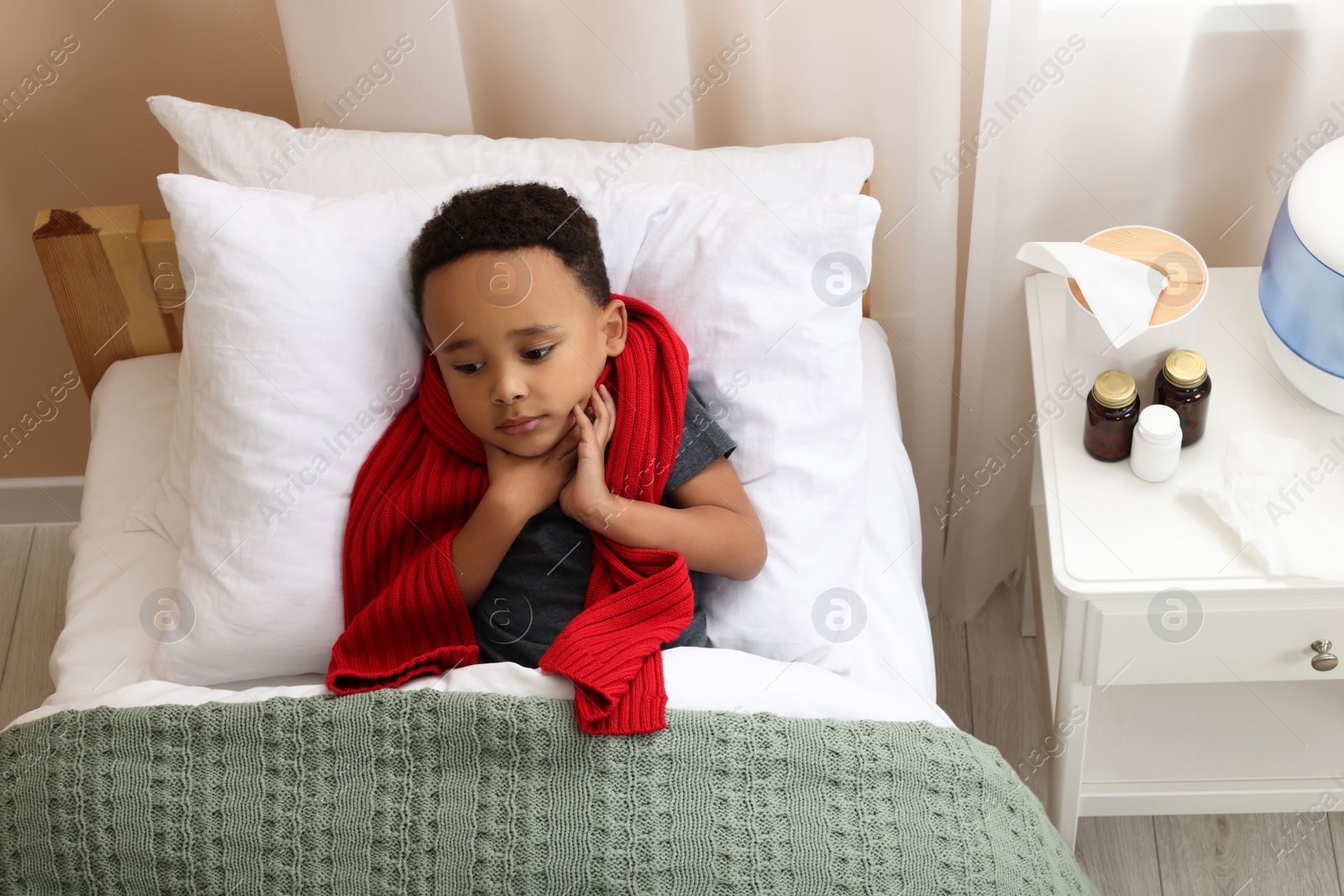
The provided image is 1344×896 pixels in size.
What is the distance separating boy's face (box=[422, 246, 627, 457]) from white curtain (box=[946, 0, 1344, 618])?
0.50 m

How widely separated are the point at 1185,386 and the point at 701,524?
1.55 feet

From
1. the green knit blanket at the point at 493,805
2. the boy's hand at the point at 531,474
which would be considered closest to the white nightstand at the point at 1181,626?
the green knit blanket at the point at 493,805

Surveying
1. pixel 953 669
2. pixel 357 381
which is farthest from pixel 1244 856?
pixel 357 381

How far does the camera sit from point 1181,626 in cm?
108

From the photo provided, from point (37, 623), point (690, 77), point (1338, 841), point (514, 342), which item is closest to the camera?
point (514, 342)

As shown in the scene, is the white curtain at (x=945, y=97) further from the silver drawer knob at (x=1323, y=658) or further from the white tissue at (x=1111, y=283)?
the silver drawer knob at (x=1323, y=658)

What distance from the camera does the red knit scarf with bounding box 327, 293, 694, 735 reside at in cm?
101

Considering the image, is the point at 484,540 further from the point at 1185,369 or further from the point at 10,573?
the point at 10,573

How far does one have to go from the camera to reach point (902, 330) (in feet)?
4.69

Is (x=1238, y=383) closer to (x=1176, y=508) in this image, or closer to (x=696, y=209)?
(x=1176, y=508)

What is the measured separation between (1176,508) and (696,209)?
1.80 ft

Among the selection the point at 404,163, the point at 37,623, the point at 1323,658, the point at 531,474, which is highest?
the point at 404,163

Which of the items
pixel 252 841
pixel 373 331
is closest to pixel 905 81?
pixel 373 331

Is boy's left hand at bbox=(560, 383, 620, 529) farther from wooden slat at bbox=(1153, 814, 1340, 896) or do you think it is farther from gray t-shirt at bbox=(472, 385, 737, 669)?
wooden slat at bbox=(1153, 814, 1340, 896)
